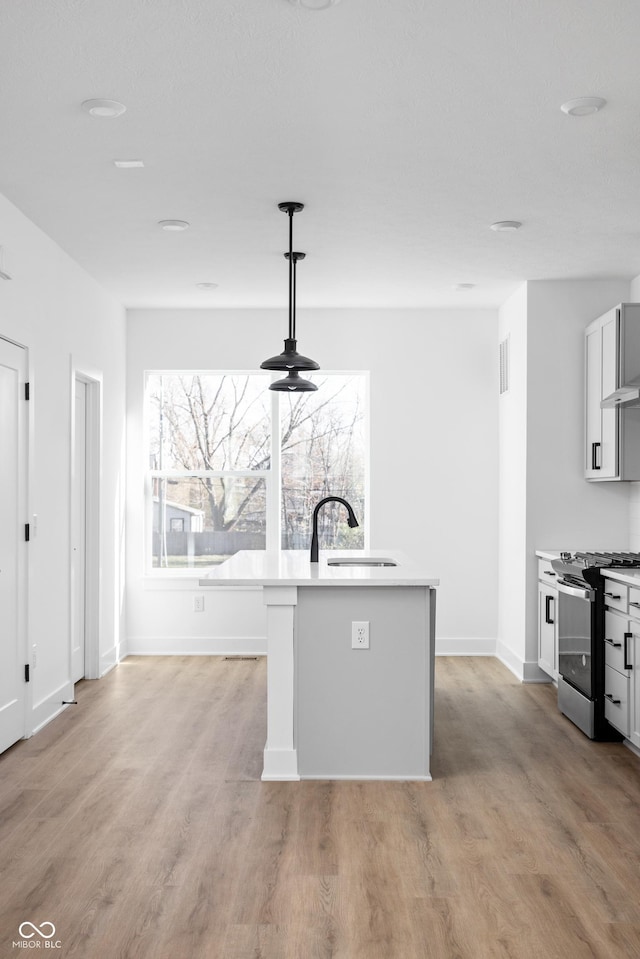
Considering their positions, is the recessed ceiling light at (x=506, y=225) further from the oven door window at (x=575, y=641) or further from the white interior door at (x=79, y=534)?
the white interior door at (x=79, y=534)

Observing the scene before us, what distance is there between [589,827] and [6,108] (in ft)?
11.2

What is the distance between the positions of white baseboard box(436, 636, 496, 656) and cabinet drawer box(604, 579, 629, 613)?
2383 millimetres

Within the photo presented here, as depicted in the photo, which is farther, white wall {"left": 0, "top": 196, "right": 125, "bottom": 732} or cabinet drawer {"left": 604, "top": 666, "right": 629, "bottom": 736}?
white wall {"left": 0, "top": 196, "right": 125, "bottom": 732}

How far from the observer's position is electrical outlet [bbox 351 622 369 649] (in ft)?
12.5

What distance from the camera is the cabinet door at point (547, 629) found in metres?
5.37

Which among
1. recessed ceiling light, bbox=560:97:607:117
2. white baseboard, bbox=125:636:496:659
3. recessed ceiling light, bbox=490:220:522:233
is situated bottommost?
white baseboard, bbox=125:636:496:659

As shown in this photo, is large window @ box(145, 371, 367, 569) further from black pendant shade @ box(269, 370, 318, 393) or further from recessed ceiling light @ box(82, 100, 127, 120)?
recessed ceiling light @ box(82, 100, 127, 120)

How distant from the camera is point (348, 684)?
382 cm

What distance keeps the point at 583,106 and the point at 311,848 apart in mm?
2800

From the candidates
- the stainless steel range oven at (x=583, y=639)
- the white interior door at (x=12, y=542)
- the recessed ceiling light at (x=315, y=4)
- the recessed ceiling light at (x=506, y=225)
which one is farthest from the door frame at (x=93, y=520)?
the recessed ceiling light at (x=315, y=4)

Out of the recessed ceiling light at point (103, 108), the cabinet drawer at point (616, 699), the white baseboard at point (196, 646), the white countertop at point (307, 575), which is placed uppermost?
the recessed ceiling light at point (103, 108)

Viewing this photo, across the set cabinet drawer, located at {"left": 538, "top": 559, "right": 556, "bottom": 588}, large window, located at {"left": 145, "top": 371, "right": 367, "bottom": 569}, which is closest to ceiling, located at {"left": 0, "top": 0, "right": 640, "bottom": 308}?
large window, located at {"left": 145, "top": 371, "right": 367, "bottom": 569}

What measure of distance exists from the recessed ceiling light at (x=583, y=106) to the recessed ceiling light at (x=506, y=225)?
4.56 feet

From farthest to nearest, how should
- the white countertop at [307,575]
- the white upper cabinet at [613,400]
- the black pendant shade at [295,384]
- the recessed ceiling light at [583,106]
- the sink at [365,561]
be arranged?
the white upper cabinet at [613,400] → the sink at [365,561] → the black pendant shade at [295,384] → the white countertop at [307,575] → the recessed ceiling light at [583,106]
